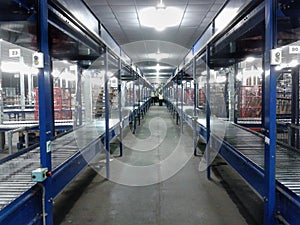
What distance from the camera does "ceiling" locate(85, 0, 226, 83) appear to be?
662cm

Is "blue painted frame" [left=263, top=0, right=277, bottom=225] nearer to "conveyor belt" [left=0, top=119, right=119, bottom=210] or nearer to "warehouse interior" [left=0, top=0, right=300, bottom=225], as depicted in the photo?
"warehouse interior" [left=0, top=0, right=300, bottom=225]

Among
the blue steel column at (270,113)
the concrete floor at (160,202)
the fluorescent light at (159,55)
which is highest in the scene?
the fluorescent light at (159,55)

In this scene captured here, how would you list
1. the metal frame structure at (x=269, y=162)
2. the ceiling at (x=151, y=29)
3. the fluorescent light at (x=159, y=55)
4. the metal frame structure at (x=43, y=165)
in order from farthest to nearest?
the fluorescent light at (x=159, y=55), the ceiling at (x=151, y=29), the metal frame structure at (x=269, y=162), the metal frame structure at (x=43, y=165)

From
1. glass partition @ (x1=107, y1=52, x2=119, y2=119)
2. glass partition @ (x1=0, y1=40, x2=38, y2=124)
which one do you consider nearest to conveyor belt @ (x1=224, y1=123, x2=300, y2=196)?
glass partition @ (x1=107, y1=52, x2=119, y2=119)

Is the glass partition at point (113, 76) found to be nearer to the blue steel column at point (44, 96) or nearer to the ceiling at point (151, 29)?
the ceiling at point (151, 29)

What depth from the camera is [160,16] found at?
24.6 ft

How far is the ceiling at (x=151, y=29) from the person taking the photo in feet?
21.7

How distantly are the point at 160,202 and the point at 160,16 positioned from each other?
5.57 meters

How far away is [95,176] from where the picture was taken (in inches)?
184

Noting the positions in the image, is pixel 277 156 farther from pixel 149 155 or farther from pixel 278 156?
pixel 149 155

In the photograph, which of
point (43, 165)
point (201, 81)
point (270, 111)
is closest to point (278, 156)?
point (270, 111)

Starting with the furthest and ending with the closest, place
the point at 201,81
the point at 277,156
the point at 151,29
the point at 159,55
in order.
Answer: the point at 201,81 → the point at 159,55 → the point at 151,29 → the point at 277,156

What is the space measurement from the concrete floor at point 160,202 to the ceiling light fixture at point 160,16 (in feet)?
13.4

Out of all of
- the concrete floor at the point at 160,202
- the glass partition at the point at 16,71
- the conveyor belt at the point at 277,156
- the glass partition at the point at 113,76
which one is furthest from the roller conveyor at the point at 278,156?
the glass partition at the point at 16,71
